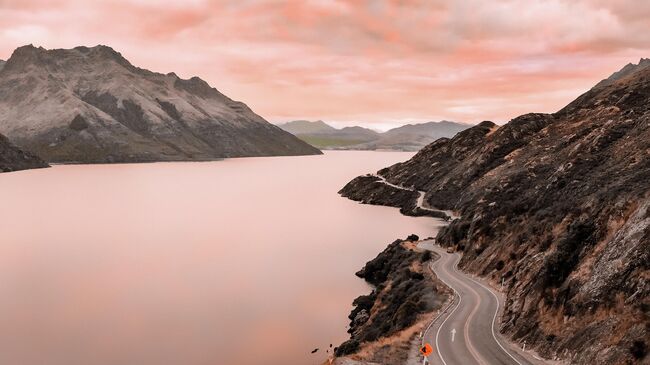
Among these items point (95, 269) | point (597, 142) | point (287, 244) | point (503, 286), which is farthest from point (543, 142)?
point (95, 269)

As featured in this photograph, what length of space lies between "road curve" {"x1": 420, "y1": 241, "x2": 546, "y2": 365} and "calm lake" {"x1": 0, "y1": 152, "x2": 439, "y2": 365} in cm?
1277

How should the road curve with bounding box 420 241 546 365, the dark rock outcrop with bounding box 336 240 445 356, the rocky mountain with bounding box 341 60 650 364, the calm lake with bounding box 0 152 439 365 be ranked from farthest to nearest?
the calm lake with bounding box 0 152 439 365 → the dark rock outcrop with bounding box 336 240 445 356 → the road curve with bounding box 420 241 546 365 → the rocky mountain with bounding box 341 60 650 364

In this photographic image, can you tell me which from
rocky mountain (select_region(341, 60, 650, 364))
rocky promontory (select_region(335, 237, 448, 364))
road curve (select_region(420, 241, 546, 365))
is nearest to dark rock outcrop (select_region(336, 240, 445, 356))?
rocky promontory (select_region(335, 237, 448, 364))

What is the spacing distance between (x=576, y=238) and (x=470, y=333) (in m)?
15.9

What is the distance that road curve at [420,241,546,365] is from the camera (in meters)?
38.1

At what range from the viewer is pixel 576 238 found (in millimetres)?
49656

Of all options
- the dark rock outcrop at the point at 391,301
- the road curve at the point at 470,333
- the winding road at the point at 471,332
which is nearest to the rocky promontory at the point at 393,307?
the dark rock outcrop at the point at 391,301

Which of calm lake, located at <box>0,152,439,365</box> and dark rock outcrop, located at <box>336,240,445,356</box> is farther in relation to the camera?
calm lake, located at <box>0,152,439,365</box>

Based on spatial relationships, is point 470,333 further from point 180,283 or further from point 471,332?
point 180,283

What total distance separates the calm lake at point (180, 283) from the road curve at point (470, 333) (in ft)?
41.9

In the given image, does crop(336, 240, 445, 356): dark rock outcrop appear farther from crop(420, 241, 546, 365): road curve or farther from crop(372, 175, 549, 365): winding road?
crop(420, 241, 546, 365): road curve

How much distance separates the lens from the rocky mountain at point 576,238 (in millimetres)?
36281

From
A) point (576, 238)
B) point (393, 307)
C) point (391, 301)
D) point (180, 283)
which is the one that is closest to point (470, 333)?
point (393, 307)

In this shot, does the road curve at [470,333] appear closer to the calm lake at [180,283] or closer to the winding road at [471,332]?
the winding road at [471,332]
